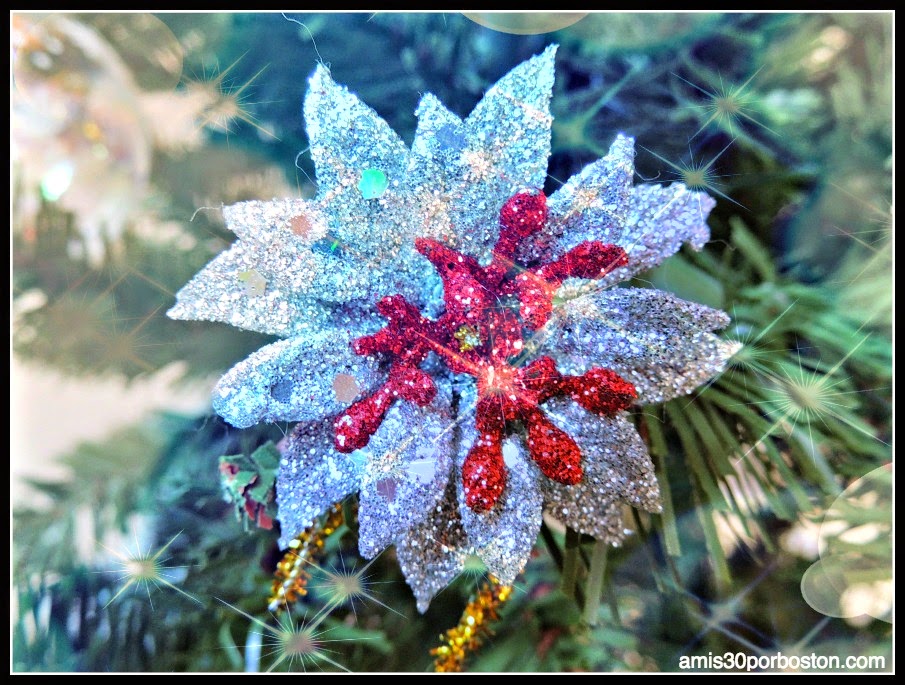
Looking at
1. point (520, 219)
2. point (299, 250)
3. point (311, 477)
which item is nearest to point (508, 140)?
point (520, 219)

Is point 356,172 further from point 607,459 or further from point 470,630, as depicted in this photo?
point 470,630

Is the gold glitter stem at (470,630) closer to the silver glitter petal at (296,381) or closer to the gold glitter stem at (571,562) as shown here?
the gold glitter stem at (571,562)

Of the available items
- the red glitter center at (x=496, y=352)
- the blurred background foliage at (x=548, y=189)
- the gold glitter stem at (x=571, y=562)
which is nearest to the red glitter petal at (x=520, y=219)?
the red glitter center at (x=496, y=352)

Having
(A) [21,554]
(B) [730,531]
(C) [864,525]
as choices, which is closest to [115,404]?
(A) [21,554]

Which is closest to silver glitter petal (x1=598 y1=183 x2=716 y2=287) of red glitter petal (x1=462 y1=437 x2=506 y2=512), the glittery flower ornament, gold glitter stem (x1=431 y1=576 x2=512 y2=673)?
the glittery flower ornament

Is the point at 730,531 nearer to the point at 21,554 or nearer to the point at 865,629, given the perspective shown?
the point at 865,629

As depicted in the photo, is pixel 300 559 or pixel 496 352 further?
pixel 300 559
